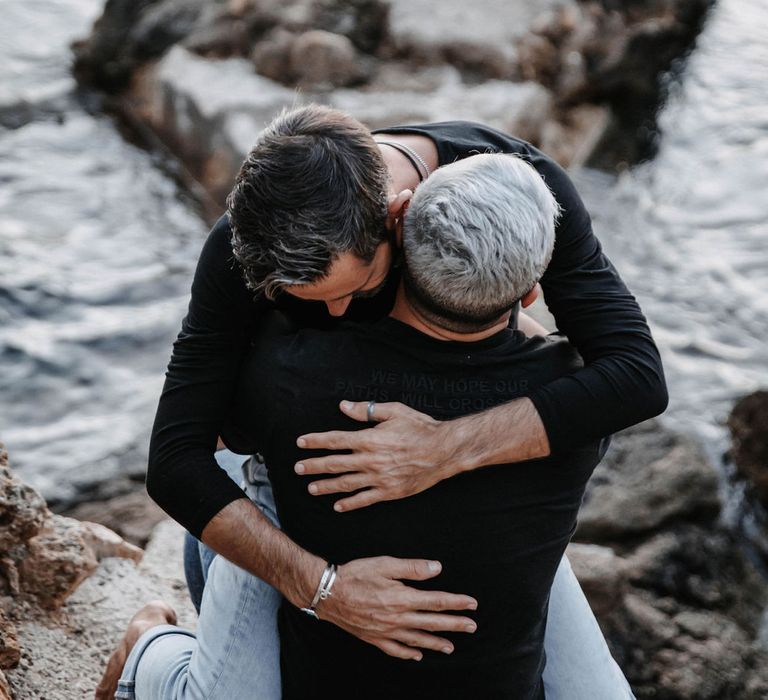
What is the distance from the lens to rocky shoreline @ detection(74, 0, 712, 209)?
877 centimetres

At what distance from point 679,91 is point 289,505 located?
1010 centimetres

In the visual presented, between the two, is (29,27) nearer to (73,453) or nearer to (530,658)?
(73,453)

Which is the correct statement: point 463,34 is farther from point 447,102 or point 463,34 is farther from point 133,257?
point 133,257

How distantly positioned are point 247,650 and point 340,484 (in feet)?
1.86

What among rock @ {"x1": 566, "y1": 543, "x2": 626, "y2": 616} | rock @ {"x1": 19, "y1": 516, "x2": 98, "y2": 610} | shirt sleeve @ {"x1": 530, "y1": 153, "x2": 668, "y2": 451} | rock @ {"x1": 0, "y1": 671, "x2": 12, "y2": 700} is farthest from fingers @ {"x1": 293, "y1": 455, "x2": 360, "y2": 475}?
rock @ {"x1": 566, "y1": 543, "x2": 626, "y2": 616}

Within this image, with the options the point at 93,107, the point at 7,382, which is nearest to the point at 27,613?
the point at 7,382

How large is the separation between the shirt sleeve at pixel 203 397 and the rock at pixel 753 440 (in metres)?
3.94

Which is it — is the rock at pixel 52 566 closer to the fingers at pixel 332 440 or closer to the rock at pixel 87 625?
the rock at pixel 87 625

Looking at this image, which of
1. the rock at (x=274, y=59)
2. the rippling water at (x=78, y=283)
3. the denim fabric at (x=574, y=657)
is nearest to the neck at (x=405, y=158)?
the denim fabric at (x=574, y=657)

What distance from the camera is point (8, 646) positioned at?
2717 millimetres

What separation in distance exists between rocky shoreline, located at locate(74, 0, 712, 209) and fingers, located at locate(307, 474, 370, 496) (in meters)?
6.15

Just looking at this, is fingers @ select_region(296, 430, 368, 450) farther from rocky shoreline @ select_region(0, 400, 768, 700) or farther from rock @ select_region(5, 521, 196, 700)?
rock @ select_region(5, 521, 196, 700)

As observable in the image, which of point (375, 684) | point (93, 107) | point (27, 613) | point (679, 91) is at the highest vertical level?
point (375, 684)

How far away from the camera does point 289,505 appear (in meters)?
2.22
